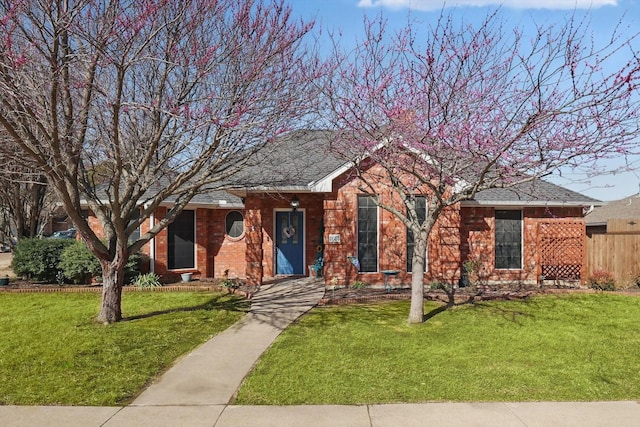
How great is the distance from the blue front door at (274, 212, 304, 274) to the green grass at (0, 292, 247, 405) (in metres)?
3.13

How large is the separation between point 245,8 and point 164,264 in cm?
840

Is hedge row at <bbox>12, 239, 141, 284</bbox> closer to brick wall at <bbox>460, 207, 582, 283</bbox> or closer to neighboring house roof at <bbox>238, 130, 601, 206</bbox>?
neighboring house roof at <bbox>238, 130, 601, 206</bbox>

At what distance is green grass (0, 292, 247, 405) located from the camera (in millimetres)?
5559

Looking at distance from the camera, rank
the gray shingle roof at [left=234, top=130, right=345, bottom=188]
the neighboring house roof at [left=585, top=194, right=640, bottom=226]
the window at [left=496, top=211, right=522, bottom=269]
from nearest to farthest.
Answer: the gray shingle roof at [left=234, top=130, right=345, bottom=188] < the window at [left=496, top=211, right=522, bottom=269] < the neighboring house roof at [left=585, top=194, right=640, bottom=226]

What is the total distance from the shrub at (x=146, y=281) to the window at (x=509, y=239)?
1025 cm

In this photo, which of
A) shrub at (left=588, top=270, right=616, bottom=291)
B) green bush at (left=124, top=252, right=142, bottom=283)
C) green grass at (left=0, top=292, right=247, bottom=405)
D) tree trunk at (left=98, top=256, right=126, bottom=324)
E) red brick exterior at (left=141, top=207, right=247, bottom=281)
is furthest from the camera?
red brick exterior at (left=141, top=207, right=247, bottom=281)

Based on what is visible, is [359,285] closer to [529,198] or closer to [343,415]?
[529,198]

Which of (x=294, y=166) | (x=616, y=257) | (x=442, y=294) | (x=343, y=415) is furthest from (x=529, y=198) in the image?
(x=343, y=415)

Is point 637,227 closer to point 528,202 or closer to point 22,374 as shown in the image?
point 528,202

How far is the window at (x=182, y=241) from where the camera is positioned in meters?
14.2

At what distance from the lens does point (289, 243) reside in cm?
1455

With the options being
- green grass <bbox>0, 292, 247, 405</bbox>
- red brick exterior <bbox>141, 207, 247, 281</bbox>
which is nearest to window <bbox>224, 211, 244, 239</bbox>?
red brick exterior <bbox>141, 207, 247, 281</bbox>

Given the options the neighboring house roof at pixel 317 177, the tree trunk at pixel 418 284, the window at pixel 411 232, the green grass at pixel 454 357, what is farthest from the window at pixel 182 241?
the tree trunk at pixel 418 284

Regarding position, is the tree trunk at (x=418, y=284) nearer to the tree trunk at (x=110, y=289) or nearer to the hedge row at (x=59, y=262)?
the tree trunk at (x=110, y=289)
